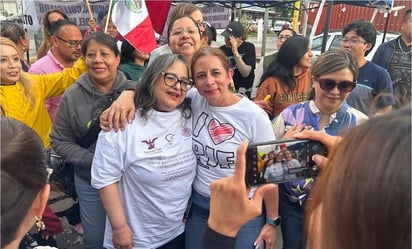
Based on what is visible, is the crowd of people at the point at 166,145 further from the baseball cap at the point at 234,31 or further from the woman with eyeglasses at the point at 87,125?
the baseball cap at the point at 234,31

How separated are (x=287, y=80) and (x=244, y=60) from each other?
2.18 m

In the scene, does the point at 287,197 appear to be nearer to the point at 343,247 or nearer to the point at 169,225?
the point at 169,225

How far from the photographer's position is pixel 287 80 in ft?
9.77

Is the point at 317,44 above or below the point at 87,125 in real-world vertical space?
below

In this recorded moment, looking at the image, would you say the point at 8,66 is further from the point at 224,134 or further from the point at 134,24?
the point at 224,134

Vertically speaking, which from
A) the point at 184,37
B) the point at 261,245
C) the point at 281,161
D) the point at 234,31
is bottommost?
the point at 261,245

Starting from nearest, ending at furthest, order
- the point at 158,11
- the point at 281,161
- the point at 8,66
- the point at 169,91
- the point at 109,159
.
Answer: the point at 281,161, the point at 109,159, the point at 169,91, the point at 8,66, the point at 158,11

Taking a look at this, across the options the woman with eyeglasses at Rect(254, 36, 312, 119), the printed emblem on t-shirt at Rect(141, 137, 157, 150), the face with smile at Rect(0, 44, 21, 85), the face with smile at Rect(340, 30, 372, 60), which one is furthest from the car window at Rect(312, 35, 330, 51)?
the printed emblem on t-shirt at Rect(141, 137, 157, 150)

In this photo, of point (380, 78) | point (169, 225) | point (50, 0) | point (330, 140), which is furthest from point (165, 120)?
point (50, 0)

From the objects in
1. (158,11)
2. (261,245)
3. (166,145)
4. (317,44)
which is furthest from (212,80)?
(317,44)

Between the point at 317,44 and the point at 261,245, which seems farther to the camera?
the point at 317,44

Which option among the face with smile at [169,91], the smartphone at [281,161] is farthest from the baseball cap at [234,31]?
the smartphone at [281,161]

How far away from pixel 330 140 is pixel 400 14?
46.7ft

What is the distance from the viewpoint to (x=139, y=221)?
6.29ft
